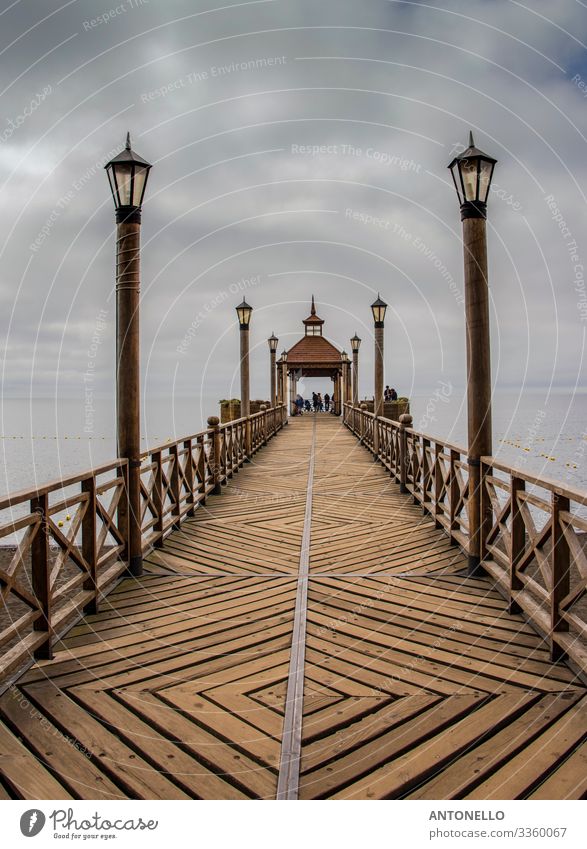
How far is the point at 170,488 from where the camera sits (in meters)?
6.81

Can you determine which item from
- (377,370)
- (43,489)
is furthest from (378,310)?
(43,489)

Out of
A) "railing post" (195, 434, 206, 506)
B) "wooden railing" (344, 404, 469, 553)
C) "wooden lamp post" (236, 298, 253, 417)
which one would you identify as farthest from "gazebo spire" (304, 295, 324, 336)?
"railing post" (195, 434, 206, 506)

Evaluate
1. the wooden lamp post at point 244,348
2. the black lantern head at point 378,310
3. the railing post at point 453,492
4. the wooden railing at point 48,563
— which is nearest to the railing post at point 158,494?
the wooden railing at point 48,563

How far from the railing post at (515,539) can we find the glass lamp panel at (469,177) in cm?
248

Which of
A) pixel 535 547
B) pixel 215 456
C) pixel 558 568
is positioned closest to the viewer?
pixel 558 568

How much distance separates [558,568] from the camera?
3371mm

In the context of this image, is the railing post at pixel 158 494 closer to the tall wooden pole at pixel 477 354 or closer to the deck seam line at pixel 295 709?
the deck seam line at pixel 295 709

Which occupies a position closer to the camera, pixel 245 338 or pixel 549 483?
pixel 549 483

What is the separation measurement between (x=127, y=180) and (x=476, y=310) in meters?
3.22

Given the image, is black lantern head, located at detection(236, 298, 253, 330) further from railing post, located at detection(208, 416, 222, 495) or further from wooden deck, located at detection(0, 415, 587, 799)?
wooden deck, located at detection(0, 415, 587, 799)

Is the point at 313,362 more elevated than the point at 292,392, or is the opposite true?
the point at 313,362

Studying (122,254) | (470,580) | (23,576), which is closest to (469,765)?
(470,580)

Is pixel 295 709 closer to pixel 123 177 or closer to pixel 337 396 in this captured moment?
pixel 123 177
